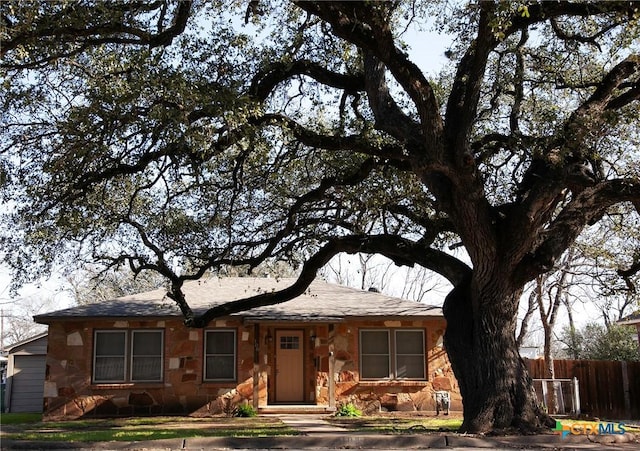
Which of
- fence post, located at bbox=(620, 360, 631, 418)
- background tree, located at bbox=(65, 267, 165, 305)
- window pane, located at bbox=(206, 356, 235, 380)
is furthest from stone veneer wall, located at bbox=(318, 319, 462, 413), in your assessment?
background tree, located at bbox=(65, 267, 165, 305)

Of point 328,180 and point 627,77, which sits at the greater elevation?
point 627,77

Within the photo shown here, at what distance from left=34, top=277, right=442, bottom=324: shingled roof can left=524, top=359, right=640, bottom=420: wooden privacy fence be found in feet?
16.8

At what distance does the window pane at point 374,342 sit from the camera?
20.2 metres

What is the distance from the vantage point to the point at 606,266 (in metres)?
18.2

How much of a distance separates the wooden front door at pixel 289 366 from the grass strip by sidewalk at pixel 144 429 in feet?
7.88

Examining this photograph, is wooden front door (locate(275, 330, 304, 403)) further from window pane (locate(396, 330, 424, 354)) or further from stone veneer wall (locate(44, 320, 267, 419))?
window pane (locate(396, 330, 424, 354))

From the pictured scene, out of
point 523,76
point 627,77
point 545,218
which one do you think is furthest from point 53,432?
point 627,77

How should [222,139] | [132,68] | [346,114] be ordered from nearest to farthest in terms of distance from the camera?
[132,68]
[222,139]
[346,114]

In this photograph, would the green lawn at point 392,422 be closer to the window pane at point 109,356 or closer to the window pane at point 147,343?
the window pane at point 147,343

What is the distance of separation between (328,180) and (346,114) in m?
1.45

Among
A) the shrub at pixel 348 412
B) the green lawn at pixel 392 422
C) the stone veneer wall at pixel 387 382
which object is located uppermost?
the stone veneer wall at pixel 387 382

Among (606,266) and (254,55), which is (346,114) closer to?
(254,55)

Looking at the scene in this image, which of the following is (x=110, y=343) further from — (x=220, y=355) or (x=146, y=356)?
(x=220, y=355)

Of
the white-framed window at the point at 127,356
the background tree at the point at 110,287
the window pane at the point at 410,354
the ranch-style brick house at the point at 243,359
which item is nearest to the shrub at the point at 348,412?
the ranch-style brick house at the point at 243,359
